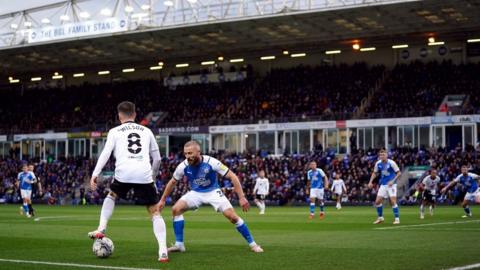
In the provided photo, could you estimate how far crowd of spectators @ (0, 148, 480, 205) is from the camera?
156ft

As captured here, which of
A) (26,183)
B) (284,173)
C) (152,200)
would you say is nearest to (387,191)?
(152,200)

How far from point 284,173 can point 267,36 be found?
12.1 meters

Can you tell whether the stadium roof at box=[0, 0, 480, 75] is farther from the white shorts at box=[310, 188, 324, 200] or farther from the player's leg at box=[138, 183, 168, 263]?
the player's leg at box=[138, 183, 168, 263]

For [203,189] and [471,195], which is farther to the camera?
[471,195]

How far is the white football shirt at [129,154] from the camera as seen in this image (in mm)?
12344

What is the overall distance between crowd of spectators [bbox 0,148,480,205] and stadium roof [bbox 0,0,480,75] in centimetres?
893

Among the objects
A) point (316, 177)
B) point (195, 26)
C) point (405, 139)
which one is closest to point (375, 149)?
point (405, 139)

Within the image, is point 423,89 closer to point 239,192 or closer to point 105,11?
point 105,11

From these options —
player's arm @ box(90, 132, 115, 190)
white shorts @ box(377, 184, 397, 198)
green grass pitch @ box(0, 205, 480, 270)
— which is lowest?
green grass pitch @ box(0, 205, 480, 270)

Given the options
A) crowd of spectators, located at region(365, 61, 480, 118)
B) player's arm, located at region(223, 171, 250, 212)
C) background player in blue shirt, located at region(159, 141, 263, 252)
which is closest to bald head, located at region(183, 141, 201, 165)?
background player in blue shirt, located at region(159, 141, 263, 252)

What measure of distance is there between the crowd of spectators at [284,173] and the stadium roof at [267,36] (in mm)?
8927

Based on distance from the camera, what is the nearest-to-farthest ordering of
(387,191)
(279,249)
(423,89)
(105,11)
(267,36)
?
(279,249)
(387,191)
(423,89)
(105,11)
(267,36)

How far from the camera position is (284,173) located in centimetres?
5281

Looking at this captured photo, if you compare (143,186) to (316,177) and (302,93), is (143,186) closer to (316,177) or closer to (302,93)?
(316,177)
